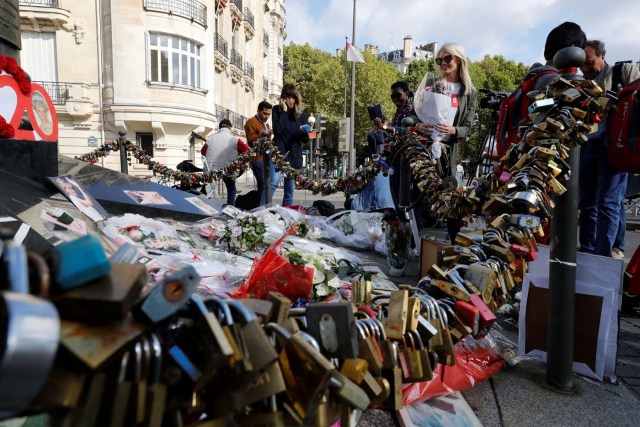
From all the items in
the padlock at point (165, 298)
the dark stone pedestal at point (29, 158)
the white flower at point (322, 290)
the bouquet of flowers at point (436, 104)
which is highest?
the bouquet of flowers at point (436, 104)

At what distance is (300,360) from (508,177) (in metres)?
1.52

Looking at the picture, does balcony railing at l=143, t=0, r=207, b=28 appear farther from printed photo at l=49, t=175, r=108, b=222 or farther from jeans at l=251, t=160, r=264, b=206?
printed photo at l=49, t=175, r=108, b=222

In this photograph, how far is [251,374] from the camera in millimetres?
819

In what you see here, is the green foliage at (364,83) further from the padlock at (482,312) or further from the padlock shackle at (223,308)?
the padlock shackle at (223,308)

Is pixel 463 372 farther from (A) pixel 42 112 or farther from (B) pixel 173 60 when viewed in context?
(B) pixel 173 60

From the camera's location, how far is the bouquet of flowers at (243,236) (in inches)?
174

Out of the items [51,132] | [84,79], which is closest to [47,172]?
[51,132]

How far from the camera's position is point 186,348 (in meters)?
0.81

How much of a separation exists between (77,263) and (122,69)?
23617 mm

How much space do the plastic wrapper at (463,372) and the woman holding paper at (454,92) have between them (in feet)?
7.39

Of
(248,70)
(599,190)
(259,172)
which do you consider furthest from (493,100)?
(248,70)

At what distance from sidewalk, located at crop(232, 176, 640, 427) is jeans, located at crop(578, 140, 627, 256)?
1.64 m

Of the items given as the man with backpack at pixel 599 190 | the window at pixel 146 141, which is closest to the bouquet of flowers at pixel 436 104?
the man with backpack at pixel 599 190

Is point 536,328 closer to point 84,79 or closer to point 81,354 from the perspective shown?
point 81,354
